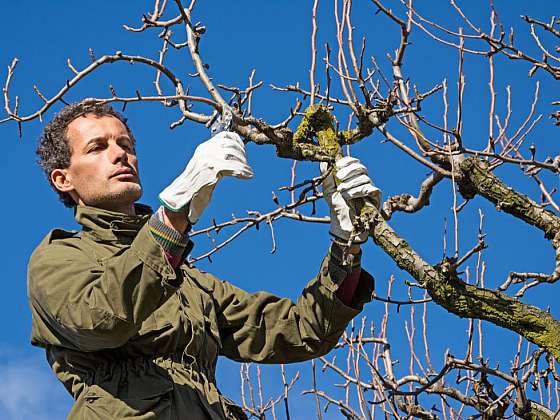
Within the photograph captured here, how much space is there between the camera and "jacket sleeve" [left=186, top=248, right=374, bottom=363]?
3684mm

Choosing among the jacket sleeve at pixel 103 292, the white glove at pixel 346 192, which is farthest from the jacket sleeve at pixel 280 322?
the jacket sleeve at pixel 103 292

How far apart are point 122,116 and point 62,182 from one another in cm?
43

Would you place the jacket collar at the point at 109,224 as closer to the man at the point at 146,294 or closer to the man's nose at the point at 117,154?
the man at the point at 146,294

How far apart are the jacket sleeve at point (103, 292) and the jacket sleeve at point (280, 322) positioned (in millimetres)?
704

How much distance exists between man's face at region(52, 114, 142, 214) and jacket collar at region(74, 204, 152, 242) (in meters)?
0.08

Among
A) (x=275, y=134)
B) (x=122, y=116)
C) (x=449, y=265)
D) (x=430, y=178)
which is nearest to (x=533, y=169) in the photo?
(x=430, y=178)

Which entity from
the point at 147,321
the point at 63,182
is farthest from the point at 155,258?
the point at 63,182

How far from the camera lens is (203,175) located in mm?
2998

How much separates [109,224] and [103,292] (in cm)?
62

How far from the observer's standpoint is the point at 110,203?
366 centimetres

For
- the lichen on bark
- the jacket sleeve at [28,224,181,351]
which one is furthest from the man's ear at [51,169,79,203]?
the lichen on bark

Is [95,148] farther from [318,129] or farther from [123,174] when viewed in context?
[318,129]

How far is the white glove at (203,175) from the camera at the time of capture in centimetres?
299

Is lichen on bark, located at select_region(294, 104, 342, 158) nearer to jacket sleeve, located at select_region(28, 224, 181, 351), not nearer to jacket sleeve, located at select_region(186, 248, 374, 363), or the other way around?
jacket sleeve, located at select_region(186, 248, 374, 363)
